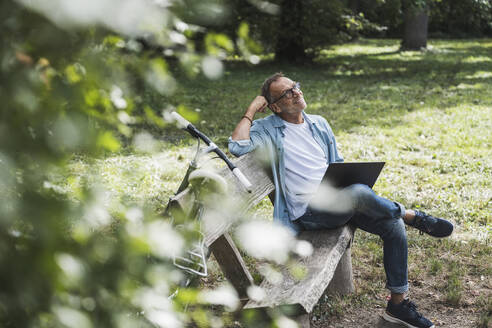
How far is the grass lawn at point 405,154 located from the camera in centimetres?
412

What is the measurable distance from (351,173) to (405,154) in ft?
14.6

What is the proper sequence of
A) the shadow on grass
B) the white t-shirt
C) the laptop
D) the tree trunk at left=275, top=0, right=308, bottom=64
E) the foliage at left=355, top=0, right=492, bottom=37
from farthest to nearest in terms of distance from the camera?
the tree trunk at left=275, top=0, right=308, bottom=64 → the foliage at left=355, top=0, right=492, bottom=37 → the shadow on grass → the white t-shirt → the laptop

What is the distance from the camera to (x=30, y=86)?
85cm

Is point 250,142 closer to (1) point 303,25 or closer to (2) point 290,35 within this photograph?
(1) point 303,25

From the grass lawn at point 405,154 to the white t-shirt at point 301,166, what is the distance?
792mm

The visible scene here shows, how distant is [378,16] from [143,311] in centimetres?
2613

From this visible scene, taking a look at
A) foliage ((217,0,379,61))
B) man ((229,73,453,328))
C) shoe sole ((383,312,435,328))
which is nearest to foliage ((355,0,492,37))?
foliage ((217,0,379,61))

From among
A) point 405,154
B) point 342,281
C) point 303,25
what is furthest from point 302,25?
point 342,281

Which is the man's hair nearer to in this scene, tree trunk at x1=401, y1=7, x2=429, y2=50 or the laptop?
the laptop

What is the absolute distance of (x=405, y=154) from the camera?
25.4ft

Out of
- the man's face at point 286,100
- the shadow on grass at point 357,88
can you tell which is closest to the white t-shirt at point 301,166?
the man's face at point 286,100

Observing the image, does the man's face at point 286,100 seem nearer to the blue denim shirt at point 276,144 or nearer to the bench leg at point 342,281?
the blue denim shirt at point 276,144

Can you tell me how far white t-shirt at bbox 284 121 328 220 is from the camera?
152 inches

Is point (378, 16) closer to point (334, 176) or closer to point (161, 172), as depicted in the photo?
point (161, 172)
